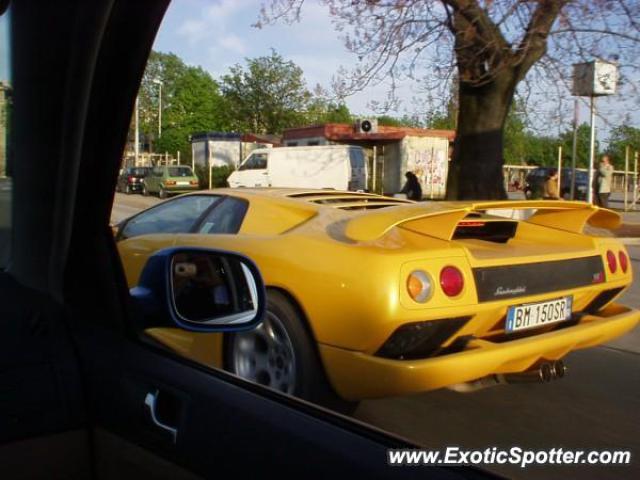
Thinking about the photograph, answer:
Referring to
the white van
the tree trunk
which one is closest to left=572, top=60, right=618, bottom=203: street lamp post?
the tree trunk

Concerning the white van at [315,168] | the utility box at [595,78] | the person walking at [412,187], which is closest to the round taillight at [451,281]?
the utility box at [595,78]

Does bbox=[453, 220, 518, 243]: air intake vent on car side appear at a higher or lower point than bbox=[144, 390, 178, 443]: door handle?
higher

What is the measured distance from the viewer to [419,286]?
3.18m

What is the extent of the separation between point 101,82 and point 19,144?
0.25 meters

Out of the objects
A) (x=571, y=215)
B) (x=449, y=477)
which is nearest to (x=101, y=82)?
(x=449, y=477)

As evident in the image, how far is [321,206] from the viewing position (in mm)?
4148

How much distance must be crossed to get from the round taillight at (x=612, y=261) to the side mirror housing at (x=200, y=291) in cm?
292

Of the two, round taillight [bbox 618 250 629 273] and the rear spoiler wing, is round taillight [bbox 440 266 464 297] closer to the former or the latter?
the rear spoiler wing

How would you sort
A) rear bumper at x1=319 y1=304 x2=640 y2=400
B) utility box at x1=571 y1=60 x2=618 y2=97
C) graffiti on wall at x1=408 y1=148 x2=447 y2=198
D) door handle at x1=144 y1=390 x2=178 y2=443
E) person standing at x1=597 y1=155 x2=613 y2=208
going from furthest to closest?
graffiti on wall at x1=408 y1=148 x2=447 y2=198 < person standing at x1=597 y1=155 x2=613 y2=208 < utility box at x1=571 y1=60 x2=618 y2=97 < rear bumper at x1=319 y1=304 x2=640 y2=400 < door handle at x1=144 y1=390 x2=178 y2=443

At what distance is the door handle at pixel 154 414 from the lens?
156cm

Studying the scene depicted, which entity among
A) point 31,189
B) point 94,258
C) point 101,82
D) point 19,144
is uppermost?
point 101,82

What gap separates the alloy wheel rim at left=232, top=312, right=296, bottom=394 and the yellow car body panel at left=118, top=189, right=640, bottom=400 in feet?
0.43

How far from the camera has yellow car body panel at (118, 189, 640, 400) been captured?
3129 millimetres

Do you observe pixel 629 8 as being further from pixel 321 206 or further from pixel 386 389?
pixel 386 389
